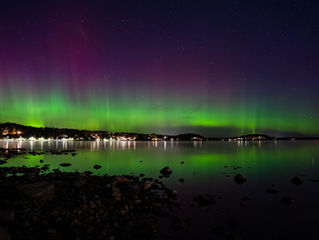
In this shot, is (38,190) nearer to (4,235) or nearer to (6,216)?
(6,216)

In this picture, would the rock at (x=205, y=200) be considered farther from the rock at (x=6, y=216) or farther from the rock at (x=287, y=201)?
the rock at (x=6, y=216)

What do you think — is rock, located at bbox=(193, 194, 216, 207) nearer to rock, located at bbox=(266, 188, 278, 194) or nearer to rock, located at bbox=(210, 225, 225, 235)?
rock, located at bbox=(210, 225, 225, 235)

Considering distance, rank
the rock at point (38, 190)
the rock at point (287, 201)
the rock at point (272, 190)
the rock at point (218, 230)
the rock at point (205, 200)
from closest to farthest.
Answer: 1. the rock at point (218, 230)
2. the rock at point (38, 190)
3. the rock at point (205, 200)
4. the rock at point (287, 201)
5. the rock at point (272, 190)

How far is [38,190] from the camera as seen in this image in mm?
13461

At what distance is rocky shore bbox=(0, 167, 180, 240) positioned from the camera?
9320 mm

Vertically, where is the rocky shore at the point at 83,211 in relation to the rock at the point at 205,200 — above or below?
above

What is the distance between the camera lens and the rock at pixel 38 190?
13.2m

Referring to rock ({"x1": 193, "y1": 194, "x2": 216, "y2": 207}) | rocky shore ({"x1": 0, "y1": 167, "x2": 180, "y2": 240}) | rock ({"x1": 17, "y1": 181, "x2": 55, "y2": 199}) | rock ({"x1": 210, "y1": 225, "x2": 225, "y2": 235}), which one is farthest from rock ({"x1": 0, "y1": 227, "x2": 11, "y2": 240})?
rock ({"x1": 193, "y1": 194, "x2": 216, "y2": 207})

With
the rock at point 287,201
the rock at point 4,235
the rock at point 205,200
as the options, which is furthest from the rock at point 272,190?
the rock at point 4,235

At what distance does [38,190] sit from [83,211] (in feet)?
13.1

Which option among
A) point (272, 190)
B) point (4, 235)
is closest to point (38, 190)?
point (4, 235)

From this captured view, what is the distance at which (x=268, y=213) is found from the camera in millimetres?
13797

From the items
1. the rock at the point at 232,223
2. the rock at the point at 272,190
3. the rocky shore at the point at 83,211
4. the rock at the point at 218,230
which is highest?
the rocky shore at the point at 83,211

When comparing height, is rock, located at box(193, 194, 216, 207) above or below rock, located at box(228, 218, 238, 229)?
above
